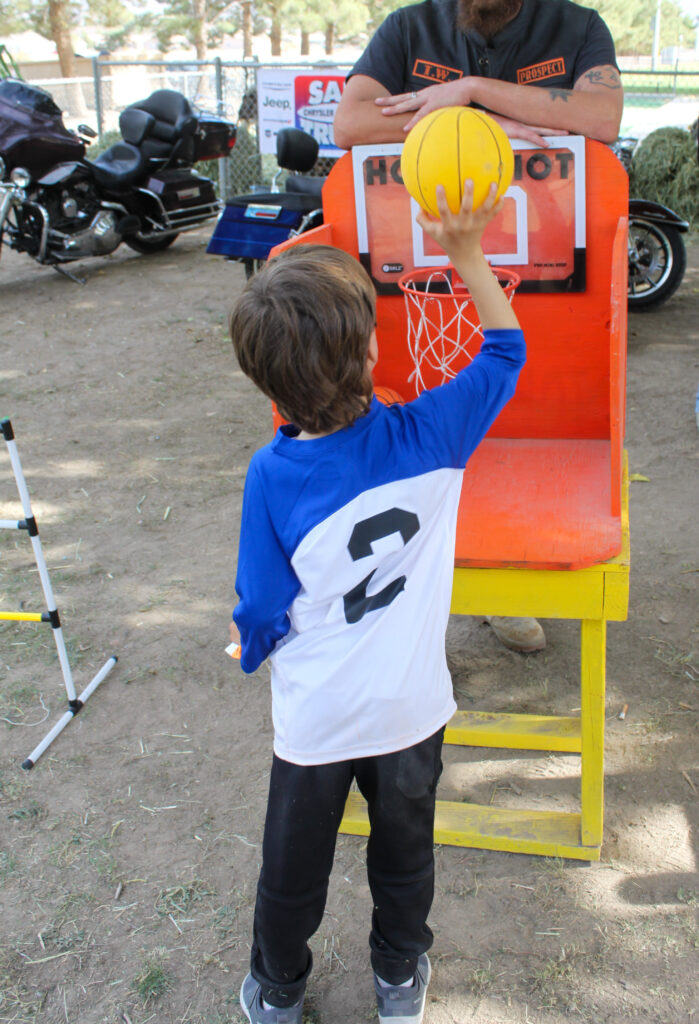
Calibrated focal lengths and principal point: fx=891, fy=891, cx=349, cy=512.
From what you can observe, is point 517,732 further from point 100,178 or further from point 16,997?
point 100,178

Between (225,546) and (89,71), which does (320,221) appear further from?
(89,71)

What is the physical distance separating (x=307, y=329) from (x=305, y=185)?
6.62 meters

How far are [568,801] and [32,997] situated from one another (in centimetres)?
151

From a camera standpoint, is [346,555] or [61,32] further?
[61,32]

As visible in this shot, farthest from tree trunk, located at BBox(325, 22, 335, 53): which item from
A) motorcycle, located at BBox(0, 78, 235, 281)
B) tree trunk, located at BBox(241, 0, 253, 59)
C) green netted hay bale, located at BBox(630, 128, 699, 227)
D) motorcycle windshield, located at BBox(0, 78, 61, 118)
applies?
motorcycle windshield, located at BBox(0, 78, 61, 118)

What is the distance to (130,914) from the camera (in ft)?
7.48

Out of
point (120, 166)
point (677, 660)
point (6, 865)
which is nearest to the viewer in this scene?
point (6, 865)

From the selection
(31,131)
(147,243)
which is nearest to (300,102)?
(147,243)

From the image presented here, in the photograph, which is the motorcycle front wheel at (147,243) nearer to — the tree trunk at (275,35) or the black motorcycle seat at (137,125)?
the black motorcycle seat at (137,125)

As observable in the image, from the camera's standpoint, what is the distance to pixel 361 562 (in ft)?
5.07

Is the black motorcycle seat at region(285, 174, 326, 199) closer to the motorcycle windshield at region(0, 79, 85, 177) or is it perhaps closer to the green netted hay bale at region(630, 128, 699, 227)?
the motorcycle windshield at region(0, 79, 85, 177)

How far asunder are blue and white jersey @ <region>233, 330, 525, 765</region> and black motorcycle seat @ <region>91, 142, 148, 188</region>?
26.7 ft

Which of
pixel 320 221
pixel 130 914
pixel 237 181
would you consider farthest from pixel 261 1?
pixel 130 914

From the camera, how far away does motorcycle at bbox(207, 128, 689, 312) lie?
22.4 feet
